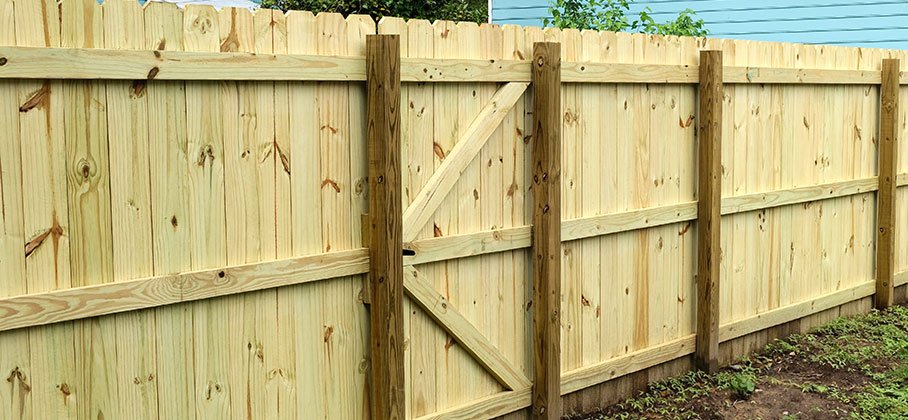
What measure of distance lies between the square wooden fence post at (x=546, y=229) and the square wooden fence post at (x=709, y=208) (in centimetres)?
142

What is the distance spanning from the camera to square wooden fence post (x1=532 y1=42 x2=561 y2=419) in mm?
4938

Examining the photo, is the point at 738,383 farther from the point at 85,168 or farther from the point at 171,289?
the point at 85,168

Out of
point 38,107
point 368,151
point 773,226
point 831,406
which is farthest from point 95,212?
point 773,226

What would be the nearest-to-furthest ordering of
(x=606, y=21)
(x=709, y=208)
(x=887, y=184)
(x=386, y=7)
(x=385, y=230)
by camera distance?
(x=385, y=230) < (x=709, y=208) < (x=887, y=184) < (x=606, y=21) < (x=386, y=7)

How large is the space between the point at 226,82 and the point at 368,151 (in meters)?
0.70

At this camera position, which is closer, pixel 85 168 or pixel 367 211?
pixel 85 168

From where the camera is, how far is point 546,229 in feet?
16.5

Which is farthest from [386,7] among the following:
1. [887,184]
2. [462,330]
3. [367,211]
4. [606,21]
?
[367,211]

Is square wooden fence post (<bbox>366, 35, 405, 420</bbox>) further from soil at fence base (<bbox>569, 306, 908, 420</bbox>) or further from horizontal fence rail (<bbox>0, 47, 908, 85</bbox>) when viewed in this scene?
soil at fence base (<bbox>569, 306, 908, 420</bbox>)

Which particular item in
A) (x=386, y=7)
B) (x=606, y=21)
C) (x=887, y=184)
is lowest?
(x=887, y=184)

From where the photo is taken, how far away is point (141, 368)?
356 centimetres

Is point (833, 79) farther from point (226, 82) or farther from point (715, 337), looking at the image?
point (226, 82)

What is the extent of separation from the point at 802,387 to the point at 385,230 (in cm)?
328

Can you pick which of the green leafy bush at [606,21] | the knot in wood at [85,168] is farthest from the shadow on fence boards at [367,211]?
the green leafy bush at [606,21]
